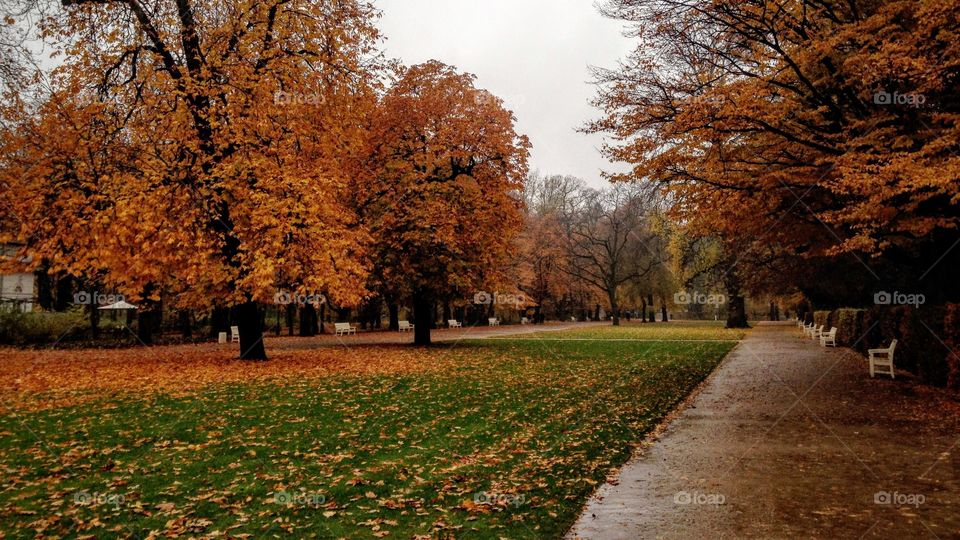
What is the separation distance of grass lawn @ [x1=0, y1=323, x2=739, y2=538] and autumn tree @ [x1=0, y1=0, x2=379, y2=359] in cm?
351

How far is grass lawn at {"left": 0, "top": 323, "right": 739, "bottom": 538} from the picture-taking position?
5.15 metres

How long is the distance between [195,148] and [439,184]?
33.7 feet

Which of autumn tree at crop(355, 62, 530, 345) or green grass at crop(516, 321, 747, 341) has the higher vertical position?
autumn tree at crop(355, 62, 530, 345)

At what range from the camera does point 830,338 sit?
82.8 feet

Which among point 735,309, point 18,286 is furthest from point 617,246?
point 18,286

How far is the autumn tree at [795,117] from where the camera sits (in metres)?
10.1

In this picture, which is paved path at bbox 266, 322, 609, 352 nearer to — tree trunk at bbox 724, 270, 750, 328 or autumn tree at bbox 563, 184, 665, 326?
tree trunk at bbox 724, 270, 750, 328

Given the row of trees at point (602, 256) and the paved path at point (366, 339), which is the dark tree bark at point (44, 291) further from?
the row of trees at point (602, 256)

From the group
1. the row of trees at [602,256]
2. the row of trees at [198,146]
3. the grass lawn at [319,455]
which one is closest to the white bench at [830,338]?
the grass lawn at [319,455]

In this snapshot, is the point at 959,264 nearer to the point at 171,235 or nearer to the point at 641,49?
the point at 641,49

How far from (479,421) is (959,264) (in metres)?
12.1

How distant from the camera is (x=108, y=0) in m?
16.7

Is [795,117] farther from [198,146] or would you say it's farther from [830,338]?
[830,338]

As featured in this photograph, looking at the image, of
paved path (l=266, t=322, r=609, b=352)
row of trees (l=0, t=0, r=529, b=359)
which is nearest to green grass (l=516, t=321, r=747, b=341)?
paved path (l=266, t=322, r=609, b=352)
